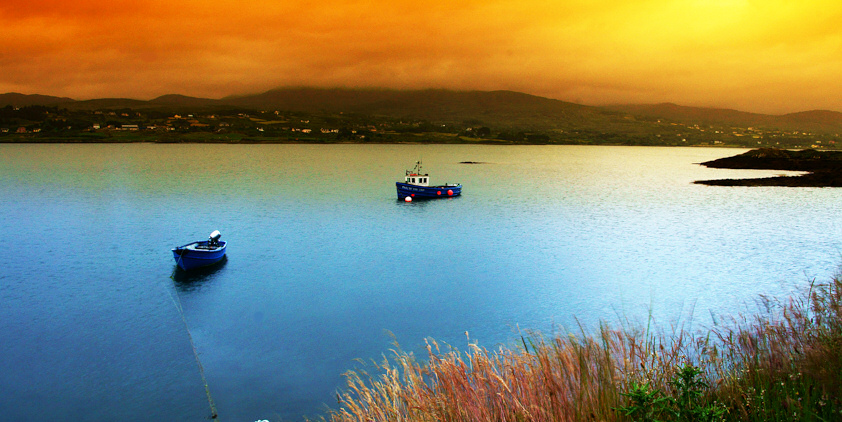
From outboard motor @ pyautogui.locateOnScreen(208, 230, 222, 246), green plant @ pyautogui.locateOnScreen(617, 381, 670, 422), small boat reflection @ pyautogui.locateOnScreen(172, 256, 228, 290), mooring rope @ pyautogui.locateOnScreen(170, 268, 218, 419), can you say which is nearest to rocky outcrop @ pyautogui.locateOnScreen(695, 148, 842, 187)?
outboard motor @ pyautogui.locateOnScreen(208, 230, 222, 246)

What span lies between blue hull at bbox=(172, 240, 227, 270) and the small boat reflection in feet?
0.77

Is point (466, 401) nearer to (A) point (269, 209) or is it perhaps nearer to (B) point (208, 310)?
(B) point (208, 310)

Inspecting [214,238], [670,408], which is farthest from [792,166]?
[670,408]

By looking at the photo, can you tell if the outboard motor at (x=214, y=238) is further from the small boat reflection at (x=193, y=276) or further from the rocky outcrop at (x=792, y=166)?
the rocky outcrop at (x=792, y=166)

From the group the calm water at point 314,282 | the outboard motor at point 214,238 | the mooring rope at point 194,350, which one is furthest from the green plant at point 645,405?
the outboard motor at point 214,238

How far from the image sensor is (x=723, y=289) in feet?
72.9

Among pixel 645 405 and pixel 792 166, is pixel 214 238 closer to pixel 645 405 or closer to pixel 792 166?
pixel 645 405

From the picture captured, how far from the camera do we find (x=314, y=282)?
2348cm

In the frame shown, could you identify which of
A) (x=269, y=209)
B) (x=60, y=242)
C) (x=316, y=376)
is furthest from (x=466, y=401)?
(x=269, y=209)

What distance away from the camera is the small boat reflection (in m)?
22.8

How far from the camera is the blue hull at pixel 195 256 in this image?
2419cm

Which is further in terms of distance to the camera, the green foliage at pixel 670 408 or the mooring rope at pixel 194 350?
the mooring rope at pixel 194 350

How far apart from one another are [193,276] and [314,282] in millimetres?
6068

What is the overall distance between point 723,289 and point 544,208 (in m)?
26.0
